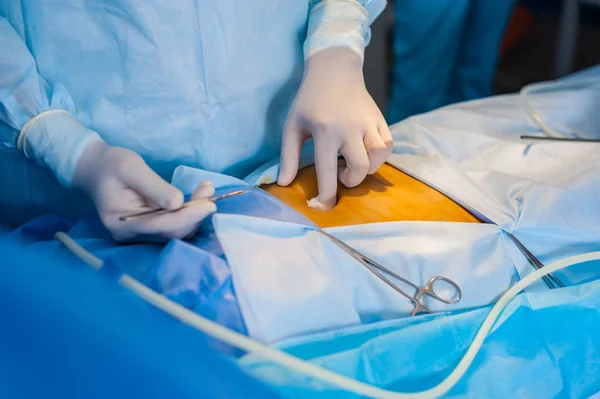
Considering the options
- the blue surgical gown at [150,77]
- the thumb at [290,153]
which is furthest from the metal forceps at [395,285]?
the blue surgical gown at [150,77]

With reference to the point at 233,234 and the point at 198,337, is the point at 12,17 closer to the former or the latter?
the point at 233,234

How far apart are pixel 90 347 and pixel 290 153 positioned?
488mm

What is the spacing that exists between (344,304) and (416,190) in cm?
26

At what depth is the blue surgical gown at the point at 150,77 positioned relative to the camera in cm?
78

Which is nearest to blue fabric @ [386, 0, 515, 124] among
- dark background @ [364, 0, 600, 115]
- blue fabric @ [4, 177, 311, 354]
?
dark background @ [364, 0, 600, 115]

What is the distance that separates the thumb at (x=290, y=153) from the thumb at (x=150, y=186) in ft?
0.66

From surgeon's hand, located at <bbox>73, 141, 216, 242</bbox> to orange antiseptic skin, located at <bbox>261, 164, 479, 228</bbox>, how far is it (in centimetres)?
17

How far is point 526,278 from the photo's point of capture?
780 millimetres

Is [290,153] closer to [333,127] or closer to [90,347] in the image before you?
[333,127]

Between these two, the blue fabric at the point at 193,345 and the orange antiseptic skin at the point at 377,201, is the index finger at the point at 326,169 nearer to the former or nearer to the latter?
the orange antiseptic skin at the point at 377,201

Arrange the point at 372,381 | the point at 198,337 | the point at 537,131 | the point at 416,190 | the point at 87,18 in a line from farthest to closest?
1. the point at 537,131
2. the point at 416,190
3. the point at 87,18
4. the point at 372,381
5. the point at 198,337

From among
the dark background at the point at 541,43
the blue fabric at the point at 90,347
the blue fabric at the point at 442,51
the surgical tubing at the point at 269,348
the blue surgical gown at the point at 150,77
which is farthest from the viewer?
the dark background at the point at 541,43

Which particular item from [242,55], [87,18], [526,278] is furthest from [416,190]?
[87,18]

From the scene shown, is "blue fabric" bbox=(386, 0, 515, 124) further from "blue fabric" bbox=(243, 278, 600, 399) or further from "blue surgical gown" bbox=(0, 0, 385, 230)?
"blue fabric" bbox=(243, 278, 600, 399)
